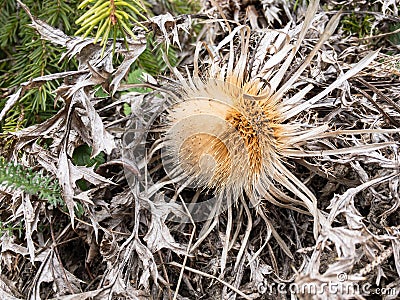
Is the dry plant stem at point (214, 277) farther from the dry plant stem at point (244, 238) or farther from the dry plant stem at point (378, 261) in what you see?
the dry plant stem at point (378, 261)

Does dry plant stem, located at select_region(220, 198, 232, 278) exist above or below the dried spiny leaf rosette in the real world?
below

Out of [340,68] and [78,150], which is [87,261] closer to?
[78,150]

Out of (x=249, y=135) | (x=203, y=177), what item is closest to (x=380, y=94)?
(x=249, y=135)

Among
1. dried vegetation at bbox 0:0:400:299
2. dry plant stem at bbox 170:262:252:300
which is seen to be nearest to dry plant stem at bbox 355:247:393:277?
dried vegetation at bbox 0:0:400:299

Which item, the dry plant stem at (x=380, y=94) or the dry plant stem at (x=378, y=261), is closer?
the dry plant stem at (x=378, y=261)

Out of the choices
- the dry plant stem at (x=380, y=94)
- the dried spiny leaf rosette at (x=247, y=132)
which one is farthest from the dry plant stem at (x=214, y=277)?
the dry plant stem at (x=380, y=94)

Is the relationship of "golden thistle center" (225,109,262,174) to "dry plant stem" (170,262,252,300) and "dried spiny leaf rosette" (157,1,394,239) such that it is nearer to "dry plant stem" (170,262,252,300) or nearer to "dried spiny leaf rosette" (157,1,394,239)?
"dried spiny leaf rosette" (157,1,394,239)

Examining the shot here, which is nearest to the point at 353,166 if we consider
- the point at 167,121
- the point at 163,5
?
the point at 167,121

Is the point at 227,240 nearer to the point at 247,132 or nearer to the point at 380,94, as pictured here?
the point at 247,132
